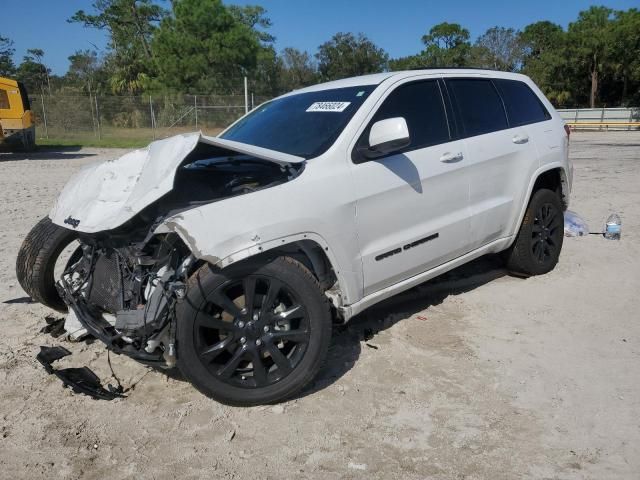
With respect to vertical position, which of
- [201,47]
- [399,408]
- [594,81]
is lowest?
[399,408]

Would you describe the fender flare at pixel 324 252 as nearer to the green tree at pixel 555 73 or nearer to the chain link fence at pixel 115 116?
the chain link fence at pixel 115 116

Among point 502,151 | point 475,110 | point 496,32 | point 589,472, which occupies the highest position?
point 496,32

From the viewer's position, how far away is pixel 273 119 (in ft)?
13.8

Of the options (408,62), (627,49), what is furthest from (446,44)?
(627,49)

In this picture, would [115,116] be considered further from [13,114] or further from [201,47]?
[201,47]

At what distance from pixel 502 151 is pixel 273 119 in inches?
73.5

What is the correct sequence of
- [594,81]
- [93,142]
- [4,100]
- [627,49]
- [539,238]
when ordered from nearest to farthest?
[539,238]
[4,100]
[93,142]
[627,49]
[594,81]

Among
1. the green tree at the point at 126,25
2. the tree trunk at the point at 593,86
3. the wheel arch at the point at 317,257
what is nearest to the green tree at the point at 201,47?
the green tree at the point at 126,25

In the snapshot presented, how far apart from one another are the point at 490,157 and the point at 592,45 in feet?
150

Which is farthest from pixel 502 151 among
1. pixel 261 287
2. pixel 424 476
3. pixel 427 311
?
pixel 424 476

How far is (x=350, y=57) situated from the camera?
63062 millimetres

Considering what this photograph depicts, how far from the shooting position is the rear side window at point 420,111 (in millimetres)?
3791

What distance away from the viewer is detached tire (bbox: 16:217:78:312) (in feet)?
12.6

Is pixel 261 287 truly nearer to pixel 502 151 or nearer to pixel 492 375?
pixel 492 375
